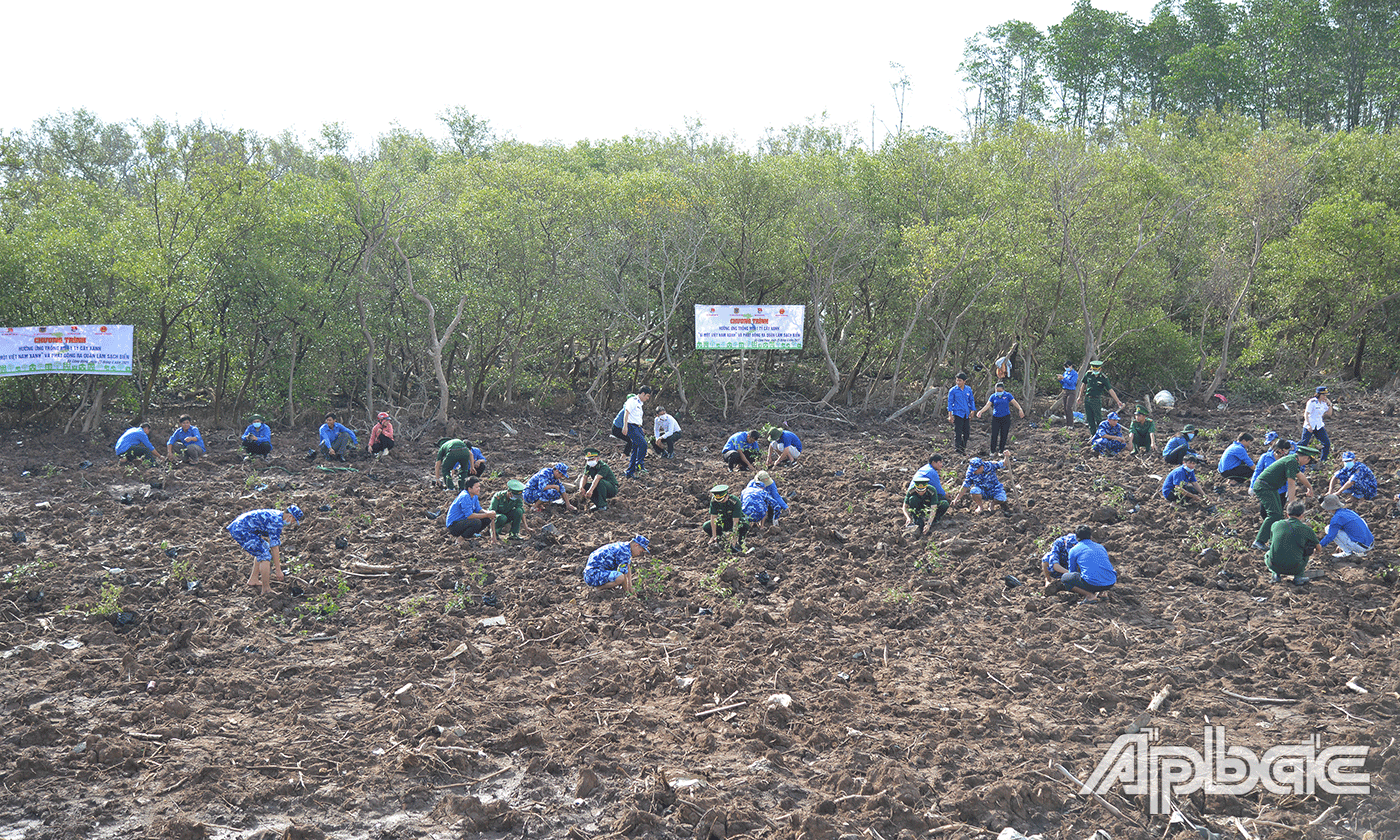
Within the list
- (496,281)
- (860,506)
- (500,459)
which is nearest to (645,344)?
(496,281)

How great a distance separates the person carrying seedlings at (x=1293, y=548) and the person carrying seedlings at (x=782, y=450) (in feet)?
26.6

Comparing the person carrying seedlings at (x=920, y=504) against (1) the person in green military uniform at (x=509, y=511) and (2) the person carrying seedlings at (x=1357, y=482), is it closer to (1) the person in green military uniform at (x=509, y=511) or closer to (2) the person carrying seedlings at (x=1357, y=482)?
(1) the person in green military uniform at (x=509, y=511)

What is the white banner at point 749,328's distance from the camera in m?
22.9

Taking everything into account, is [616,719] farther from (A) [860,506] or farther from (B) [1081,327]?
(B) [1081,327]

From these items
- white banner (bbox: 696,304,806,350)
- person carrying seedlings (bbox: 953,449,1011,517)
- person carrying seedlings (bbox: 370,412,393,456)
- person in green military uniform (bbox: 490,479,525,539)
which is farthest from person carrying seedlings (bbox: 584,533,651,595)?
white banner (bbox: 696,304,806,350)

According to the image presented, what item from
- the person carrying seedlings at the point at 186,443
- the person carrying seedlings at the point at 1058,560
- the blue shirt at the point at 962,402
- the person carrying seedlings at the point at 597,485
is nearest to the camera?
the person carrying seedlings at the point at 1058,560

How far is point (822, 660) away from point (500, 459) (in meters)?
11.4

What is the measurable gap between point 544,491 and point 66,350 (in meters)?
12.0

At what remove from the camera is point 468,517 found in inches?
483

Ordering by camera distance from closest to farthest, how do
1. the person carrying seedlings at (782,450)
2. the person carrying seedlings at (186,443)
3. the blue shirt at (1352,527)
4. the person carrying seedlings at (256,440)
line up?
1. the blue shirt at (1352,527)
2. the person carrying seedlings at (186,443)
3. the person carrying seedlings at (782,450)
4. the person carrying seedlings at (256,440)

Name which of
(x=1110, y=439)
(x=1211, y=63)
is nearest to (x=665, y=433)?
(x=1110, y=439)

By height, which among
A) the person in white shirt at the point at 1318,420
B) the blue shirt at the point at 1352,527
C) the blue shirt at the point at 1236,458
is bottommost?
the blue shirt at the point at 1352,527

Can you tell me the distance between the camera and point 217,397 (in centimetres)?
2111

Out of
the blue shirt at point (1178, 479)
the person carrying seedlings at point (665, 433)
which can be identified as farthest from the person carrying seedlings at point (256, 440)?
the blue shirt at point (1178, 479)
